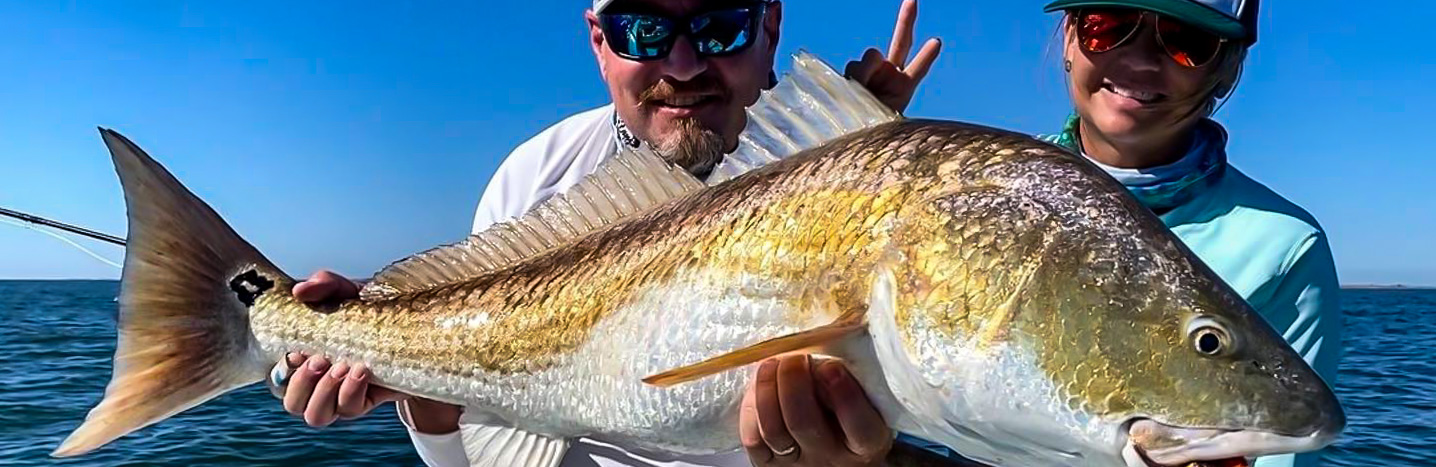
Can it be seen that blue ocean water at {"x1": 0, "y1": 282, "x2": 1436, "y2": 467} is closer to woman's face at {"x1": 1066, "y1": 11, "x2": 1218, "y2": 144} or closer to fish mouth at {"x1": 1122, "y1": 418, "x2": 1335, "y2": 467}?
woman's face at {"x1": 1066, "y1": 11, "x2": 1218, "y2": 144}

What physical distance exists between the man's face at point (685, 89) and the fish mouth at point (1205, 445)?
6.92 feet

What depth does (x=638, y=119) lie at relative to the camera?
12.4ft

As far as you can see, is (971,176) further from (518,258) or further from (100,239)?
(100,239)

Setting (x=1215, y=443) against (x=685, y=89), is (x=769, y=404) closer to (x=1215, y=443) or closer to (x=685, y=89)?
(x=1215, y=443)

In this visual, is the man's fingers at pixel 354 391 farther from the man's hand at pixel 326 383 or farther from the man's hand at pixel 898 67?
the man's hand at pixel 898 67

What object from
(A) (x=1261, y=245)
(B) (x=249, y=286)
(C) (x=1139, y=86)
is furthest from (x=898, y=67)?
(B) (x=249, y=286)

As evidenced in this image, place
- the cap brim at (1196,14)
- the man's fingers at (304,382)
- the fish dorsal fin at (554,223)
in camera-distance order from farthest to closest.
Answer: the man's fingers at (304,382) < the cap brim at (1196,14) < the fish dorsal fin at (554,223)

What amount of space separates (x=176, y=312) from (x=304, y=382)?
451mm

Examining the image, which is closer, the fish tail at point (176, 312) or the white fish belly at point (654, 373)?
the white fish belly at point (654, 373)

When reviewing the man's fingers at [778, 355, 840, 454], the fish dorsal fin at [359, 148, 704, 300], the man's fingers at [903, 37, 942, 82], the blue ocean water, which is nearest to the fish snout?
the man's fingers at [778, 355, 840, 454]

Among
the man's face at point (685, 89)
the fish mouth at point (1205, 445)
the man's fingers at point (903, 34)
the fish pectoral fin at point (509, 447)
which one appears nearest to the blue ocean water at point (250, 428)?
the man's face at point (685, 89)

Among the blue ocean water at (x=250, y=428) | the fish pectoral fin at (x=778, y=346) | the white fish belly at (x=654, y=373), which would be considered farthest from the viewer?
the blue ocean water at (x=250, y=428)

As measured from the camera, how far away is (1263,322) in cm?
183

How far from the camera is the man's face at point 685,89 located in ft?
12.0
